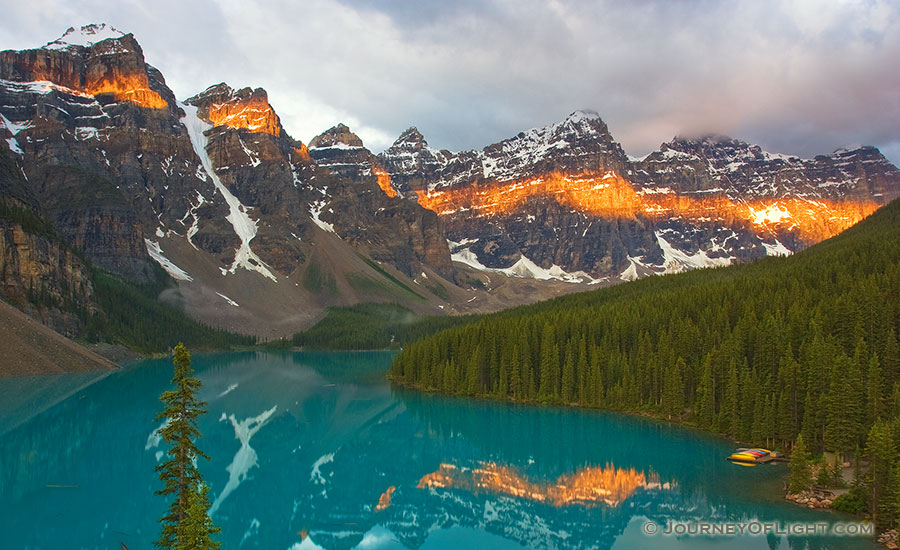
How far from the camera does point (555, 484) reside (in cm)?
5106

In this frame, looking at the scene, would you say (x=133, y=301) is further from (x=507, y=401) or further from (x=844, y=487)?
(x=844, y=487)

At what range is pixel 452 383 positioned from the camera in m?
99.9

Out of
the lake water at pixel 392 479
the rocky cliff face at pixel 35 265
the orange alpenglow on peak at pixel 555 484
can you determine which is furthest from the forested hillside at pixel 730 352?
the rocky cliff face at pixel 35 265

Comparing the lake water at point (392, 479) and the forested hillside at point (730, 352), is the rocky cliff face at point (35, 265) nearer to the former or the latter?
the lake water at point (392, 479)

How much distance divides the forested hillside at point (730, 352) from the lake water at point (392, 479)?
5.05 meters

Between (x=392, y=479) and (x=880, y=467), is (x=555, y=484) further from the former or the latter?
(x=880, y=467)

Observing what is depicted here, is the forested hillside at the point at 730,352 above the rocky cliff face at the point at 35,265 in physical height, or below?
below

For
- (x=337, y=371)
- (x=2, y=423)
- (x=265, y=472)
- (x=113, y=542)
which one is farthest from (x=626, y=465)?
(x=337, y=371)

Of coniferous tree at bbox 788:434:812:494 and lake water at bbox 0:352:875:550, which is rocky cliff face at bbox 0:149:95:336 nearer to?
lake water at bbox 0:352:875:550

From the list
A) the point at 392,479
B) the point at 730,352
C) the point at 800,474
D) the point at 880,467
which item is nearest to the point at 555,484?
the point at 392,479

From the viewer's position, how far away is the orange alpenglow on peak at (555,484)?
47250 millimetres

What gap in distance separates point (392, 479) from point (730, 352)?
121 feet

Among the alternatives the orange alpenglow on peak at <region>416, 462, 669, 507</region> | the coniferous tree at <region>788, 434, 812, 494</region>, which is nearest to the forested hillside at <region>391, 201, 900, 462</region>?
the coniferous tree at <region>788, 434, 812, 494</region>

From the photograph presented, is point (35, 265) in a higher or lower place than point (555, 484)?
higher
